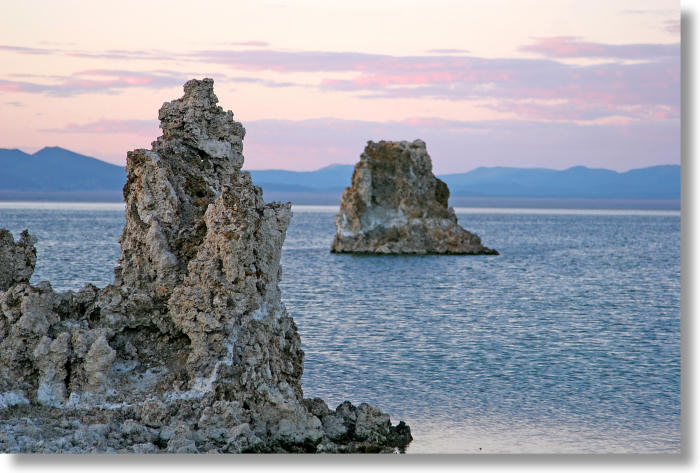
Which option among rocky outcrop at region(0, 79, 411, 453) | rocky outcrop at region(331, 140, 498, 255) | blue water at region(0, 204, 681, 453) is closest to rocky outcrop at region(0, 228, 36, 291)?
rocky outcrop at region(0, 79, 411, 453)

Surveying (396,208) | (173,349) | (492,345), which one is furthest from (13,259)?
(396,208)

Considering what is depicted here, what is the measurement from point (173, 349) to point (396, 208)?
157ft

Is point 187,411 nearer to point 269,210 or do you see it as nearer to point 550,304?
point 269,210

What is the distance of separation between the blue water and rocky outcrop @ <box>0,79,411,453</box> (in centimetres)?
235

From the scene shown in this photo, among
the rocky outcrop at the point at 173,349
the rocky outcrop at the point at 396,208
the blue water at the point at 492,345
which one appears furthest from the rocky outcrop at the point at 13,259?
the rocky outcrop at the point at 396,208

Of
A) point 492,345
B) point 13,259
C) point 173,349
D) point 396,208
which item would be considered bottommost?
point 492,345

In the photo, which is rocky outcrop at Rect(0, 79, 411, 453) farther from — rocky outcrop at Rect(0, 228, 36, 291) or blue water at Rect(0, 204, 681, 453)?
blue water at Rect(0, 204, 681, 453)

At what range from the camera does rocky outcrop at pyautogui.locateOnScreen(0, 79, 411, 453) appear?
38.9ft

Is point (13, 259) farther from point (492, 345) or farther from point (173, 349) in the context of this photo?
point (492, 345)

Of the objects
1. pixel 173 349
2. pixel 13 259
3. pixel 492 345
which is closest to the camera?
pixel 173 349

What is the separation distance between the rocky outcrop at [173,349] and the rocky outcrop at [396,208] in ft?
152

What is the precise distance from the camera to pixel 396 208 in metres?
60.5

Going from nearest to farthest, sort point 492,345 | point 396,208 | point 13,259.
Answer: point 13,259 → point 492,345 → point 396,208

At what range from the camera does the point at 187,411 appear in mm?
12070
